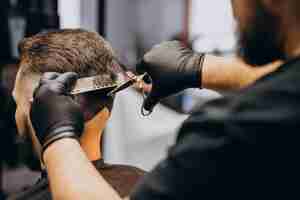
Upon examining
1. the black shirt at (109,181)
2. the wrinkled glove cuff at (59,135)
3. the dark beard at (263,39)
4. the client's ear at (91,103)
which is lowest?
the black shirt at (109,181)

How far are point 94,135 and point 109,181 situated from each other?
0.58 ft

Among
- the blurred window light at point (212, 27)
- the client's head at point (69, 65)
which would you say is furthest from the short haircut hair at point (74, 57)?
the blurred window light at point (212, 27)

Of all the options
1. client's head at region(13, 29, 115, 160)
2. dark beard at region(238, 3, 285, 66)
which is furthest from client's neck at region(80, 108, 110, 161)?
dark beard at region(238, 3, 285, 66)

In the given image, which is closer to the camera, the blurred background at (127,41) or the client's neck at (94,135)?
the client's neck at (94,135)

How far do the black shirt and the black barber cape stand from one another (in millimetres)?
845

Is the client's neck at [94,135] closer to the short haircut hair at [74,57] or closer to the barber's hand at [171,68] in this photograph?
the short haircut hair at [74,57]

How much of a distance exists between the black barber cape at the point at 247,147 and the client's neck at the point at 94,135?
0.84 metres

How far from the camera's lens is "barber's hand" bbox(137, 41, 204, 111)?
4.82 ft

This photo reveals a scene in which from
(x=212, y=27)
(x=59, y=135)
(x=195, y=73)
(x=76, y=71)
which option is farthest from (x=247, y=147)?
(x=212, y=27)

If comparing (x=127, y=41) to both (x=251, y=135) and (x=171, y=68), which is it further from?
(x=251, y=135)

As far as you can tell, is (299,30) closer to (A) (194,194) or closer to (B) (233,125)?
(B) (233,125)

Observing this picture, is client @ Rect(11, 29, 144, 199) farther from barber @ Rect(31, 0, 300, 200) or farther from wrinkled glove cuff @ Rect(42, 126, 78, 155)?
barber @ Rect(31, 0, 300, 200)

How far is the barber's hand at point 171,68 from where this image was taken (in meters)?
1.47

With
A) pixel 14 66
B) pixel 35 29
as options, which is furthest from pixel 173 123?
pixel 14 66
